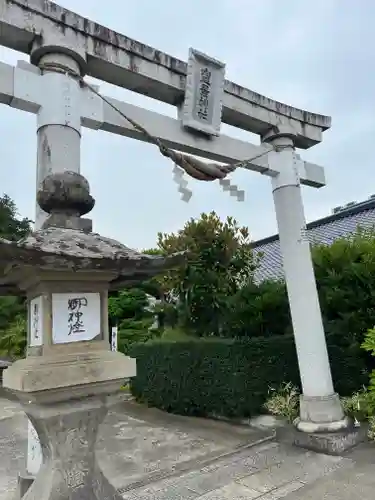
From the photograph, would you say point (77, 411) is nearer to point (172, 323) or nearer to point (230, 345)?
point (230, 345)

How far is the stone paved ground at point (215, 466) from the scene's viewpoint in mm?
3727

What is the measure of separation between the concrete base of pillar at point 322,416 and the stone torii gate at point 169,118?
12 mm

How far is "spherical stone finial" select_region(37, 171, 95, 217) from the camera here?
95.5 inches

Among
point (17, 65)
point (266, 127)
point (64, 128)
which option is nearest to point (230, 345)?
point (266, 127)

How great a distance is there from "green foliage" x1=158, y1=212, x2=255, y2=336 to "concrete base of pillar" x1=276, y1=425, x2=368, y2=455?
2.49 metres

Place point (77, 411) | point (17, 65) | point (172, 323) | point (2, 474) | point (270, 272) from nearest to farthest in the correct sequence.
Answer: point (77, 411) < point (17, 65) < point (2, 474) < point (172, 323) < point (270, 272)

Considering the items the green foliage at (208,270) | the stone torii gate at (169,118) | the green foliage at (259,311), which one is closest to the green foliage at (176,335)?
the green foliage at (208,270)

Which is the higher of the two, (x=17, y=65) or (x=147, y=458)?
(x=17, y=65)

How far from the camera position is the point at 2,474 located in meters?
4.71

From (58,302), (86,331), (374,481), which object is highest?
(58,302)

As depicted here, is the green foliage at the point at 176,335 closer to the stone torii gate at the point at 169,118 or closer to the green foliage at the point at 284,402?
the green foliage at the point at 284,402

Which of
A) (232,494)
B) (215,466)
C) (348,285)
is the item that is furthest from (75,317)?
(348,285)

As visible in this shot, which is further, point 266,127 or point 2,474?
point 266,127

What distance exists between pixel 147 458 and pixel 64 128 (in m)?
3.94
